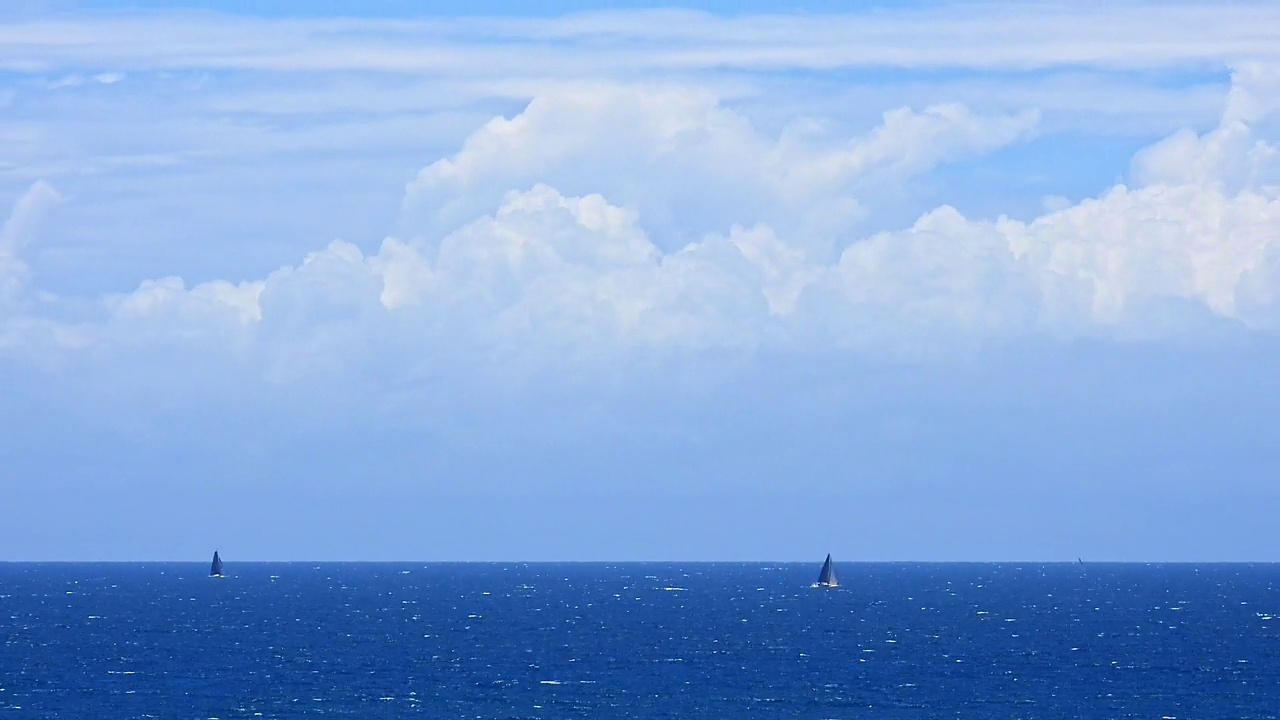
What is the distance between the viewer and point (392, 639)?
163 m

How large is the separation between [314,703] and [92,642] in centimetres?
5856

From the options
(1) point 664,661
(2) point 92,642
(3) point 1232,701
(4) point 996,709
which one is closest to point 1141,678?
(3) point 1232,701

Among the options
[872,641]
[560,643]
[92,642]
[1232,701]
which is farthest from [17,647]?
[1232,701]

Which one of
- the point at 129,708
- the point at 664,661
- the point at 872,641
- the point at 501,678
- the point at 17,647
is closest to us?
the point at 129,708

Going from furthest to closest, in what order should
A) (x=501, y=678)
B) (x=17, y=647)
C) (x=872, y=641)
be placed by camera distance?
(x=872, y=641), (x=17, y=647), (x=501, y=678)

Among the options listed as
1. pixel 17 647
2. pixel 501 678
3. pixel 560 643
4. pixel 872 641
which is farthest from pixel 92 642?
pixel 872 641

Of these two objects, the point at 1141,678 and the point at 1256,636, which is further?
the point at 1256,636

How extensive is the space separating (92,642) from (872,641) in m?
67.9

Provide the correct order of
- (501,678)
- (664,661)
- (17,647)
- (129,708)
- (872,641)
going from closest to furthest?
(129,708) < (501,678) < (664,661) < (17,647) < (872,641)

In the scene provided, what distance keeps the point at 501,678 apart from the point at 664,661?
1841 cm

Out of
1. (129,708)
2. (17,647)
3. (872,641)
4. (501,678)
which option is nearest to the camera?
(129,708)

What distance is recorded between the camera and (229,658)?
138750mm

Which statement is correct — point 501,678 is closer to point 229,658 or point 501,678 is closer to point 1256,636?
point 229,658

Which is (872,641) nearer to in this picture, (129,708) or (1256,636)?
(1256,636)
